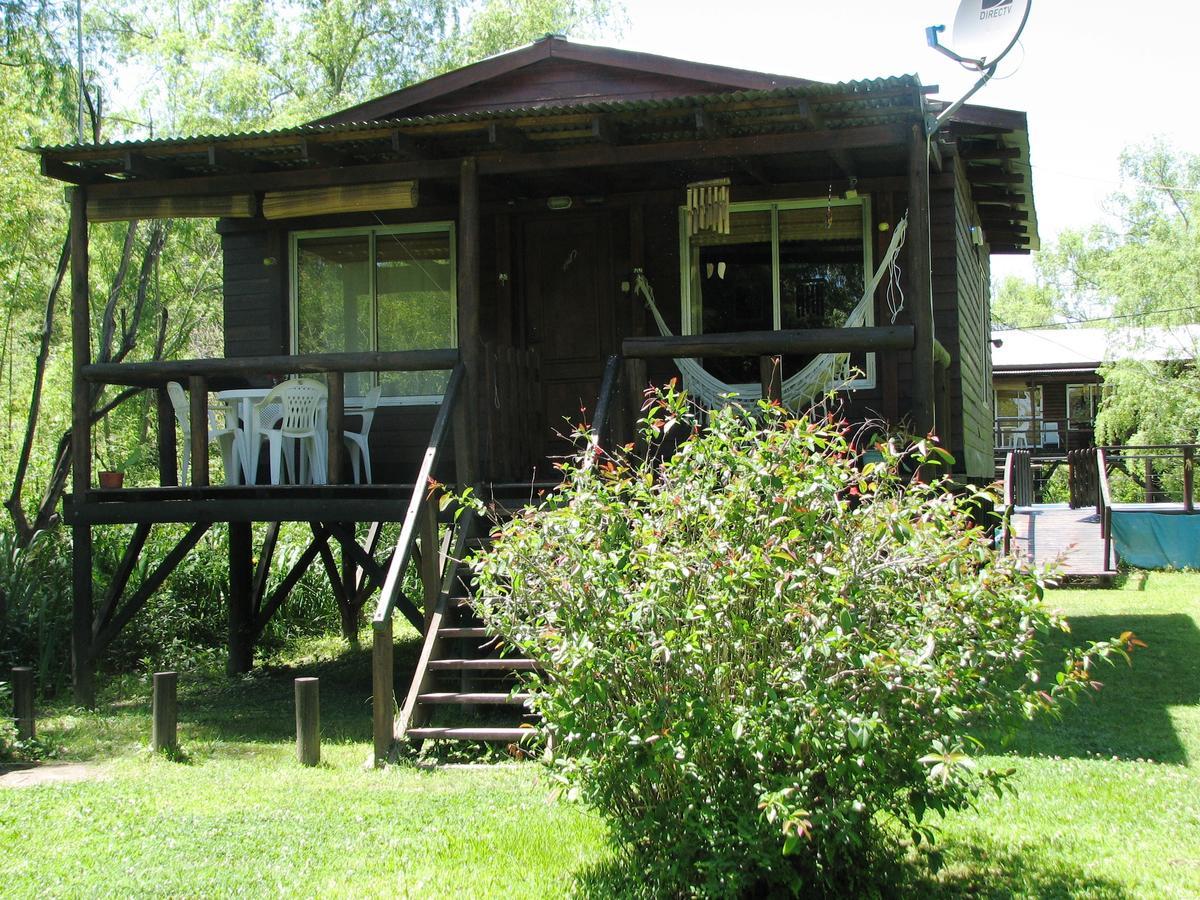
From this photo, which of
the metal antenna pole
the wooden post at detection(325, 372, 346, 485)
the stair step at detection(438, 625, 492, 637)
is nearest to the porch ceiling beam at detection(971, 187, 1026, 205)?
the wooden post at detection(325, 372, 346, 485)

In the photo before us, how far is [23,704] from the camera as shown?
7770mm

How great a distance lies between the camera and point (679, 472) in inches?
181

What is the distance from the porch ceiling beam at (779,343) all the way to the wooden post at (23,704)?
457cm

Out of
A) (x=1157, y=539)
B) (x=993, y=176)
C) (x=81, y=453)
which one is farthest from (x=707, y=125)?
(x=1157, y=539)

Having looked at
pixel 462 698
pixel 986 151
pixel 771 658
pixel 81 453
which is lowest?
pixel 462 698

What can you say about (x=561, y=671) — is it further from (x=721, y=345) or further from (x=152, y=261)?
(x=152, y=261)

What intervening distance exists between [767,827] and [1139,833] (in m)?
2.14

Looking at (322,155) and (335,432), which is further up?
(322,155)

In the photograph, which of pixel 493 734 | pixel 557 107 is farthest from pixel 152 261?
pixel 493 734

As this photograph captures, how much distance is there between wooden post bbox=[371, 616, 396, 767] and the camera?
6820 mm

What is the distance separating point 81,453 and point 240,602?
108 inches

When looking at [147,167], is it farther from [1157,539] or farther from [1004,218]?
[1157,539]

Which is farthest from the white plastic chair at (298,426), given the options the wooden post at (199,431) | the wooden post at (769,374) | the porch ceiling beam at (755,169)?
the porch ceiling beam at (755,169)

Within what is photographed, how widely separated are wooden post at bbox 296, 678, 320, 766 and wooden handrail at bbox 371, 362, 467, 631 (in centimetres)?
56
